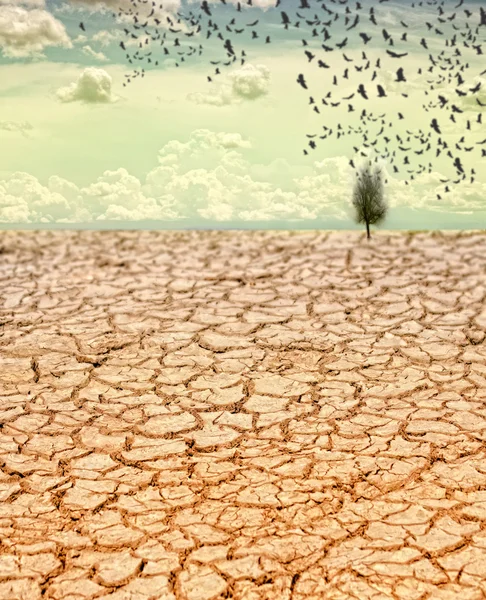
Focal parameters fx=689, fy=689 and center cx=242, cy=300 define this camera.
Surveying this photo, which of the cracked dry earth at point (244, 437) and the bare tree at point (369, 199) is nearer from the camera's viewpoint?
the cracked dry earth at point (244, 437)

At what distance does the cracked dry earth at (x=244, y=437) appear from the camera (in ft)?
6.54

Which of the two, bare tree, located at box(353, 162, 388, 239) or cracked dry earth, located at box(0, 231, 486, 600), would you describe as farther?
bare tree, located at box(353, 162, 388, 239)

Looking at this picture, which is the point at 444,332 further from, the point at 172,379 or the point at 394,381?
the point at 172,379

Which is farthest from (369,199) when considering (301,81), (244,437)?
(244,437)

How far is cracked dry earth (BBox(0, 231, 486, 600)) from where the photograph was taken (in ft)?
6.54

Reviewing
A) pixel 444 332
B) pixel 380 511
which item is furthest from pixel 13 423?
pixel 444 332

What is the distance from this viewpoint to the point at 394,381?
342 centimetres

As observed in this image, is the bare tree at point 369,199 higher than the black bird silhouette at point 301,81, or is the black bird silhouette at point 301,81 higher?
the black bird silhouette at point 301,81

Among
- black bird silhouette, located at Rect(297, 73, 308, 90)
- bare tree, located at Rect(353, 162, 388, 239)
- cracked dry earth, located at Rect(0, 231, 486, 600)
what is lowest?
cracked dry earth, located at Rect(0, 231, 486, 600)

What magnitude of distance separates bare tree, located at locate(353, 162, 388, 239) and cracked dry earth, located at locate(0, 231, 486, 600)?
1.56 m

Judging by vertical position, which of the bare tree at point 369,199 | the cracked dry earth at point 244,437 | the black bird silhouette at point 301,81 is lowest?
the cracked dry earth at point 244,437

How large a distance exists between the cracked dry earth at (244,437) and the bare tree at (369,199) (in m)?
1.56

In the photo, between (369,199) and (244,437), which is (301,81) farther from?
(244,437)

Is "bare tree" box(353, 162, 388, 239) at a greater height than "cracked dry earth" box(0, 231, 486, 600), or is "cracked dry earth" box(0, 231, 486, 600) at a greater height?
"bare tree" box(353, 162, 388, 239)
